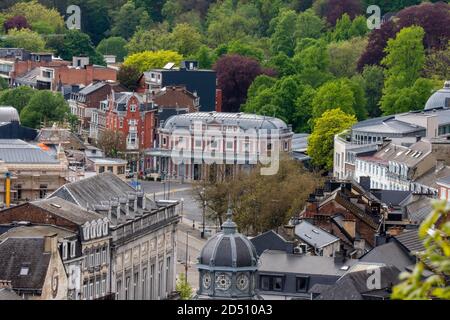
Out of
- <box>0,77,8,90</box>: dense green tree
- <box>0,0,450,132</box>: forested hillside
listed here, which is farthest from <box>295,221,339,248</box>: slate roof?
<box>0,77,8,90</box>: dense green tree

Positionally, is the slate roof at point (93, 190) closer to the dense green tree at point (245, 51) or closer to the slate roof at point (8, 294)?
the slate roof at point (8, 294)

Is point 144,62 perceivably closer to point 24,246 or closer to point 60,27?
point 60,27

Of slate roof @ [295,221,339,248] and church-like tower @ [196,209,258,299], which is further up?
church-like tower @ [196,209,258,299]

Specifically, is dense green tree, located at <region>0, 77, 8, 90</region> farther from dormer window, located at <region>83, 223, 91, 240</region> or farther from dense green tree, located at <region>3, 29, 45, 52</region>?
dormer window, located at <region>83, 223, 91, 240</region>

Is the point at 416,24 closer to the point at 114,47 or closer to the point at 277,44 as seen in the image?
the point at 277,44

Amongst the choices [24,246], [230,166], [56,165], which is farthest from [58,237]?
[230,166]

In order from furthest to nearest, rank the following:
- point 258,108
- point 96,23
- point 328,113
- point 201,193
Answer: point 96,23, point 258,108, point 328,113, point 201,193

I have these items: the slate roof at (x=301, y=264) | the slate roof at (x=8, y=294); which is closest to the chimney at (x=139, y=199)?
the slate roof at (x=301, y=264)
